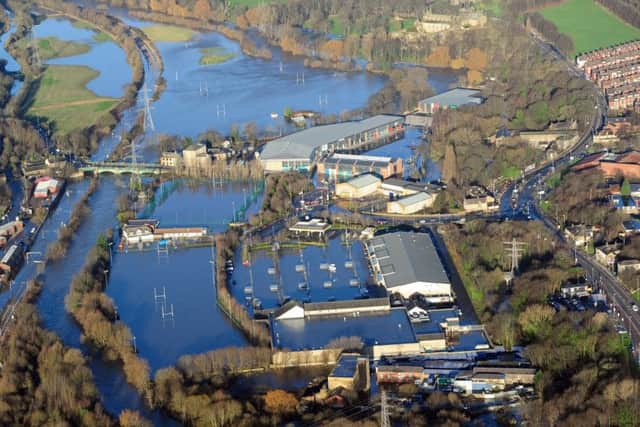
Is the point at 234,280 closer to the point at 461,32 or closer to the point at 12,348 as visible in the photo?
the point at 12,348

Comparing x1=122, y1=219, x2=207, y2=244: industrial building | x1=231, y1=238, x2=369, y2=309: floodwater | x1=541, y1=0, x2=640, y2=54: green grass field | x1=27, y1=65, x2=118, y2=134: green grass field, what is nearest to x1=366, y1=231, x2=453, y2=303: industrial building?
x1=231, y1=238, x2=369, y2=309: floodwater

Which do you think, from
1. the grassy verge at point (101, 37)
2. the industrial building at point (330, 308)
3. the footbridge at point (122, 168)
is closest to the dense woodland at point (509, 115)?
the footbridge at point (122, 168)

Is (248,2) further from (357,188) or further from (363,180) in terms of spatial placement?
(357,188)

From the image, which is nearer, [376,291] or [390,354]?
[390,354]

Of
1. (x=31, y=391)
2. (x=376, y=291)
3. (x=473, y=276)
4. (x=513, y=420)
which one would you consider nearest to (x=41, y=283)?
(x=31, y=391)

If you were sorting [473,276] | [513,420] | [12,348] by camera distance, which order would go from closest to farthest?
[513,420], [12,348], [473,276]

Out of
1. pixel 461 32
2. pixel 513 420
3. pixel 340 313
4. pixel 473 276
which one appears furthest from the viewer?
pixel 461 32

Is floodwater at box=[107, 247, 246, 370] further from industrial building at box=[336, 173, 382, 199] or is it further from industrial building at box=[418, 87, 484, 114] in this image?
industrial building at box=[418, 87, 484, 114]
